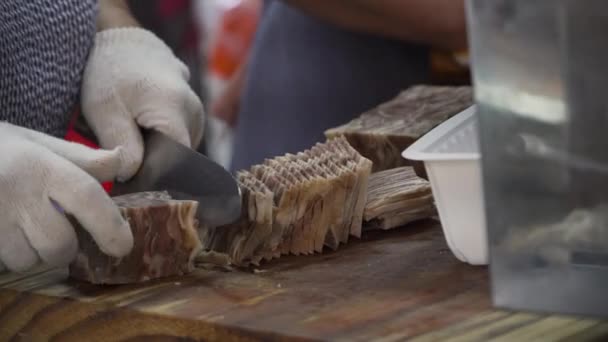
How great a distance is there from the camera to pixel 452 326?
1097 mm

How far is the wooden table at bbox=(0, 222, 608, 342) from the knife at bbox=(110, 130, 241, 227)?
0.09 meters

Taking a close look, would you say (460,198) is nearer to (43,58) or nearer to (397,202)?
(397,202)

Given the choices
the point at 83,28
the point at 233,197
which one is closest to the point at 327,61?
the point at 83,28

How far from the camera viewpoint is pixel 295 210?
1489 mm

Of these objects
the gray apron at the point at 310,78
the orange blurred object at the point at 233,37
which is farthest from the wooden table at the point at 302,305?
the orange blurred object at the point at 233,37

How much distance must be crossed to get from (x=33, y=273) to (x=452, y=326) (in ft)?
2.09

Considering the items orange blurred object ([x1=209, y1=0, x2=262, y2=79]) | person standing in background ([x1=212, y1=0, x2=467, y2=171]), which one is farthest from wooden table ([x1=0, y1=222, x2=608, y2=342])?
orange blurred object ([x1=209, y1=0, x2=262, y2=79])

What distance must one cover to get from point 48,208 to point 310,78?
65.7 inches

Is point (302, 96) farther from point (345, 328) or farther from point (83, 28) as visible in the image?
point (345, 328)

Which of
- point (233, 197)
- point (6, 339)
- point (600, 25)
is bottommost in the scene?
point (6, 339)

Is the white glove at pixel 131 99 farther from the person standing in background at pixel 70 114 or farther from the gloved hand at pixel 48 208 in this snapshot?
the gloved hand at pixel 48 208

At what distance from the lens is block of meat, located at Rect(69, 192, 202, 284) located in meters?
1.37

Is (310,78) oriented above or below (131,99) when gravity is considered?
below

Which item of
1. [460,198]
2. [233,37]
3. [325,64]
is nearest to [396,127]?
[460,198]
